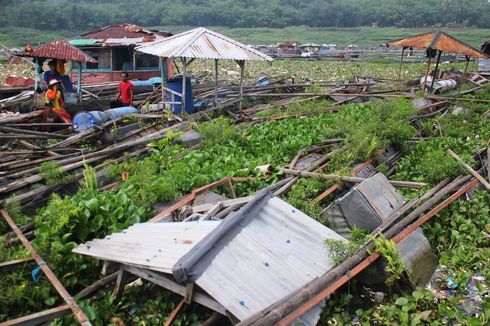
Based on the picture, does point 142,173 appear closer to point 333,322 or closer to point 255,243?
point 255,243

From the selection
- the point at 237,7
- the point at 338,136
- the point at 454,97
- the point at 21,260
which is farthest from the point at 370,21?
the point at 21,260

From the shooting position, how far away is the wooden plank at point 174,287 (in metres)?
4.07

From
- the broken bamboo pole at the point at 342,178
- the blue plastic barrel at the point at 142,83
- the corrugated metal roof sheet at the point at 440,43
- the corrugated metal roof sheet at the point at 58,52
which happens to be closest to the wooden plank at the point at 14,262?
the broken bamboo pole at the point at 342,178

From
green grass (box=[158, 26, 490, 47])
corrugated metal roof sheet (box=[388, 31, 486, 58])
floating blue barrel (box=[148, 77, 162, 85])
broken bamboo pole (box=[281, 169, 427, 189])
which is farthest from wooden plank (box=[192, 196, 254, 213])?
green grass (box=[158, 26, 490, 47])

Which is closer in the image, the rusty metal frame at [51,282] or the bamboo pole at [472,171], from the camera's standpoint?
the rusty metal frame at [51,282]

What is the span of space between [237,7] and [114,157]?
357 ft

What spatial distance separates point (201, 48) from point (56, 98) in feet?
13.6

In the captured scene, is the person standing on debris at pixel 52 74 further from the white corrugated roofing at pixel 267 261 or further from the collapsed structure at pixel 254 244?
the white corrugated roofing at pixel 267 261

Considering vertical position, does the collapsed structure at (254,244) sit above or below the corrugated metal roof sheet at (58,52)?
below

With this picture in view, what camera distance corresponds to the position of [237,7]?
361 ft

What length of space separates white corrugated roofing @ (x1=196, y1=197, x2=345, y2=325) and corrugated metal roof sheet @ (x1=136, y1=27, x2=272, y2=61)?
7448mm

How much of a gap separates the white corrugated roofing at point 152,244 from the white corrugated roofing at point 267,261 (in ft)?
1.29

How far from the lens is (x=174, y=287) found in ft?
14.2

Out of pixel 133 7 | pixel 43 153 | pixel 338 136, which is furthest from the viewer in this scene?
pixel 133 7
